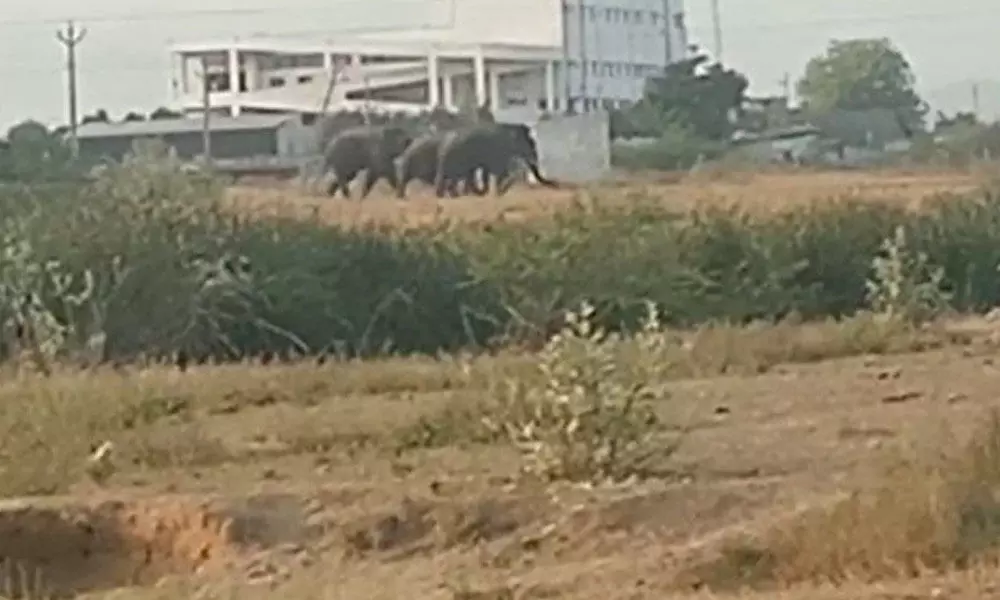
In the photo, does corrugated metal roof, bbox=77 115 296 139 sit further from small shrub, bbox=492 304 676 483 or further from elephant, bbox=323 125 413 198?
small shrub, bbox=492 304 676 483

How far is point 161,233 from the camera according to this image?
22891mm

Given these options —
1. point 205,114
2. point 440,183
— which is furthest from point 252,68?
point 440,183

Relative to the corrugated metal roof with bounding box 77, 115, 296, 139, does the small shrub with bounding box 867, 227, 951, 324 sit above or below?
below

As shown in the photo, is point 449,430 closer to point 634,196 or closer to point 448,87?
point 634,196

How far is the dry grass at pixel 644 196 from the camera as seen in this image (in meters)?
28.4

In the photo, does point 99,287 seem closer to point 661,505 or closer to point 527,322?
point 527,322

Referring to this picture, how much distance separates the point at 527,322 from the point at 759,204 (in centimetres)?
695

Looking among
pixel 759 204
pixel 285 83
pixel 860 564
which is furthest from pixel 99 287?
pixel 285 83

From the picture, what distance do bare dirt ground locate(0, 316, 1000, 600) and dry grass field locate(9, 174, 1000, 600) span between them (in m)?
0.02

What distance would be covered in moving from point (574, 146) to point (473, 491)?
1666 inches

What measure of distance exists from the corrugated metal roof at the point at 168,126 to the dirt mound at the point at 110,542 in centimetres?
5013

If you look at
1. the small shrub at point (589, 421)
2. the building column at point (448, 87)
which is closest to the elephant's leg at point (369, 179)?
the small shrub at point (589, 421)

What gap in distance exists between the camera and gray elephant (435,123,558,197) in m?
40.5

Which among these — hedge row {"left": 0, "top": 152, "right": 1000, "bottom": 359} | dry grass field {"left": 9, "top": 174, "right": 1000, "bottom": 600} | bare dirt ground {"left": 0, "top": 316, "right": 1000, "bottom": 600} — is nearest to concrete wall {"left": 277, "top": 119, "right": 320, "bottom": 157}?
hedge row {"left": 0, "top": 152, "right": 1000, "bottom": 359}
